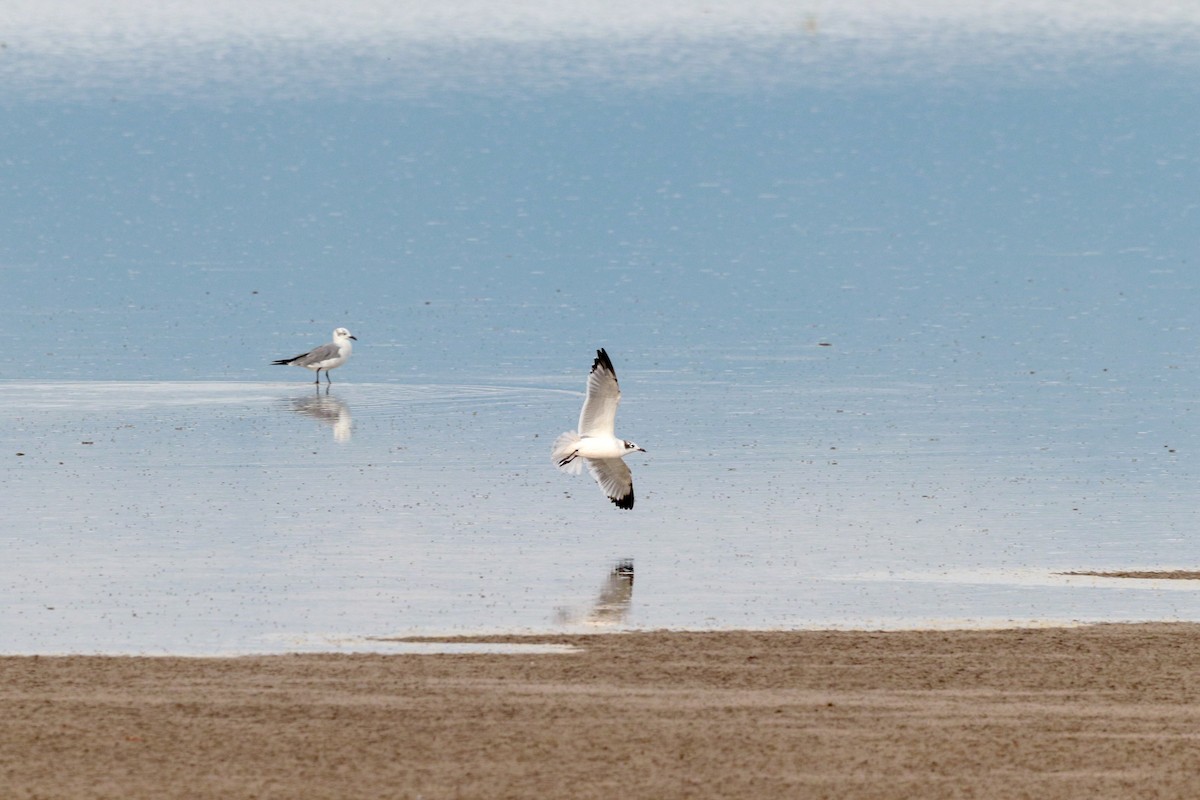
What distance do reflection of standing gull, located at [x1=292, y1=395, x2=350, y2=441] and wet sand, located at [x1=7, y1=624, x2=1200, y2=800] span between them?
556 inches

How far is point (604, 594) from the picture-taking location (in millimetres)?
17203

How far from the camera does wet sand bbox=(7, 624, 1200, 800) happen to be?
38.1ft

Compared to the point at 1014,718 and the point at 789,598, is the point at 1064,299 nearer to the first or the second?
the point at 789,598

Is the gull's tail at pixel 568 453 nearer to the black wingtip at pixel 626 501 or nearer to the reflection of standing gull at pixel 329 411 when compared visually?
the black wingtip at pixel 626 501

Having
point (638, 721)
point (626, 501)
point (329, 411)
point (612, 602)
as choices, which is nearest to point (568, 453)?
point (626, 501)

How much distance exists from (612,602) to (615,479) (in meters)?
3.18

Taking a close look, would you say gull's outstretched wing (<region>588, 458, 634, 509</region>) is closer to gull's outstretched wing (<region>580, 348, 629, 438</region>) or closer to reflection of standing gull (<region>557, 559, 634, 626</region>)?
gull's outstretched wing (<region>580, 348, 629, 438</region>)

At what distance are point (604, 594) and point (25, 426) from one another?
13.8 metres

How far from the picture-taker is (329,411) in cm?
3181

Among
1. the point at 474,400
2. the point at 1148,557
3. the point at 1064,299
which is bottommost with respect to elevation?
the point at 1148,557

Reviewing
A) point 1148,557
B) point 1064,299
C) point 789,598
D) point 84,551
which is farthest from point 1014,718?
point 1064,299

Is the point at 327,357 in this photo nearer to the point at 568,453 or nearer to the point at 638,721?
the point at 568,453

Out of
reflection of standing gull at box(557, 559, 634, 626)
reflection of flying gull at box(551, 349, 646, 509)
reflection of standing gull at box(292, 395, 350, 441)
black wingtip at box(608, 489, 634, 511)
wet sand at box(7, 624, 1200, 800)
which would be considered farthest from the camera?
reflection of standing gull at box(292, 395, 350, 441)

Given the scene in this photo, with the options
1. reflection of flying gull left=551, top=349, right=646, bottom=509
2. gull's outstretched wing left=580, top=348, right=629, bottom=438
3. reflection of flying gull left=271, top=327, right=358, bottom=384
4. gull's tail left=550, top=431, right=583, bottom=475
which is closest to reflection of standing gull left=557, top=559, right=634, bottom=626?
reflection of flying gull left=551, top=349, right=646, bottom=509
